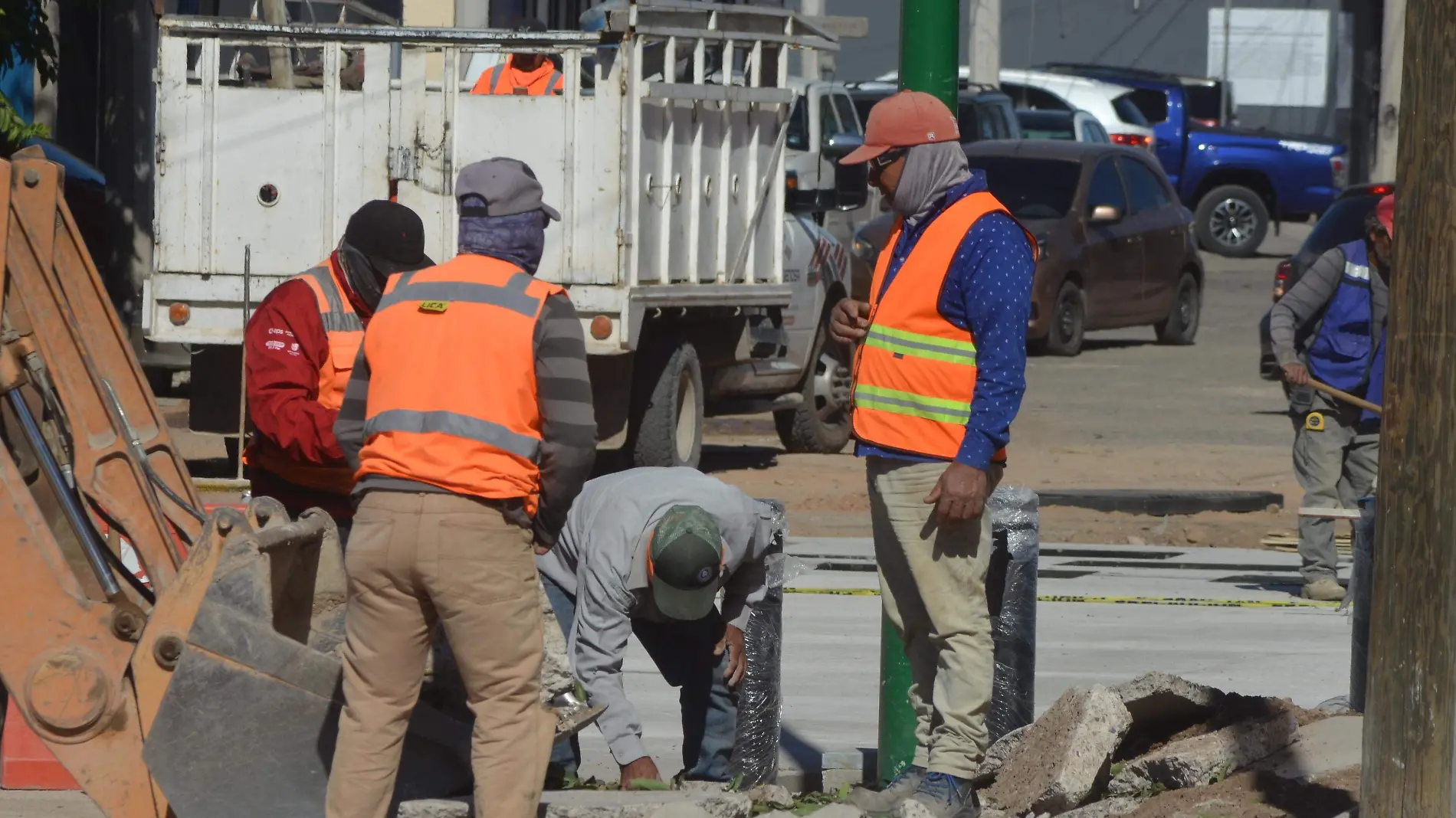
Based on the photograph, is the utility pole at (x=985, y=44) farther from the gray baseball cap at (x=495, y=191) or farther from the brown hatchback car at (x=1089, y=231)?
the gray baseball cap at (x=495, y=191)

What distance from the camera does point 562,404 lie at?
486 cm

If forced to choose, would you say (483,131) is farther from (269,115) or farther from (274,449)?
(274,449)

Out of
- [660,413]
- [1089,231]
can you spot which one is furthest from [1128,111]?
[660,413]

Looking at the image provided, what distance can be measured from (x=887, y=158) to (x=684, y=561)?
1.18 metres

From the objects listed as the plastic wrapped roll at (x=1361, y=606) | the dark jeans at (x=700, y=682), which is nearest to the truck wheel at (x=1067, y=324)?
the plastic wrapped roll at (x=1361, y=606)

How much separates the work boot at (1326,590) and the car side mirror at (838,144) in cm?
1083

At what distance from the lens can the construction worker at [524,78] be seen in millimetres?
11359

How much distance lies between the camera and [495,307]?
4.83m

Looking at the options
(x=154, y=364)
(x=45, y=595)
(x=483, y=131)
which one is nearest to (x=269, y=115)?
(x=483, y=131)

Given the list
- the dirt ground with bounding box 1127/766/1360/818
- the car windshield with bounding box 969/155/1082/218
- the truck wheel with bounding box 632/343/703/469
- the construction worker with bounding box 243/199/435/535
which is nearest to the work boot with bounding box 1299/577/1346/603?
the truck wheel with bounding box 632/343/703/469

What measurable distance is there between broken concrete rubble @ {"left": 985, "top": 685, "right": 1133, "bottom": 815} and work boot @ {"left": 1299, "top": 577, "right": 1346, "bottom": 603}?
13.7ft

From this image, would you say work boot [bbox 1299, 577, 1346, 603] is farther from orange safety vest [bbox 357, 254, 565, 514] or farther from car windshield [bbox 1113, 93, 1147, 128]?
car windshield [bbox 1113, 93, 1147, 128]

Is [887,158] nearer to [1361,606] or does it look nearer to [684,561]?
[684,561]

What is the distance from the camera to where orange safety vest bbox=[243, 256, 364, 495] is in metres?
6.08
